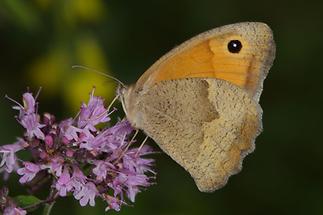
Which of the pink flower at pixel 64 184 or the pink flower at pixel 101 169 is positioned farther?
the pink flower at pixel 101 169

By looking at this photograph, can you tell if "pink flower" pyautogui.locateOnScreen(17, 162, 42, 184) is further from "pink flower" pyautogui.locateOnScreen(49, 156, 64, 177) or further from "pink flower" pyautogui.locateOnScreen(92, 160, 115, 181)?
"pink flower" pyautogui.locateOnScreen(92, 160, 115, 181)

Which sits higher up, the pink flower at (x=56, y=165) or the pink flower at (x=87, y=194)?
the pink flower at (x=56, y=165)

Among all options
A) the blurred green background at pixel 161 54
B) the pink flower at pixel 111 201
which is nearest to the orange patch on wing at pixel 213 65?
the pink flower at pixel 111 201

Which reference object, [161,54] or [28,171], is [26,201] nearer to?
[28,171]

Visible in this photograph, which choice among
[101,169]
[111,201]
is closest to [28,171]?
[101,169]

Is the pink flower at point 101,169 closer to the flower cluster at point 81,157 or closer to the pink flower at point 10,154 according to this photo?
the flower cluster at point 81,157

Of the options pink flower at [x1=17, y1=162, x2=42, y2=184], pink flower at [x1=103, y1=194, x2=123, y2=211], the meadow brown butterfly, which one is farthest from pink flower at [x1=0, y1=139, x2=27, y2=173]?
the meadow brown butterfly
